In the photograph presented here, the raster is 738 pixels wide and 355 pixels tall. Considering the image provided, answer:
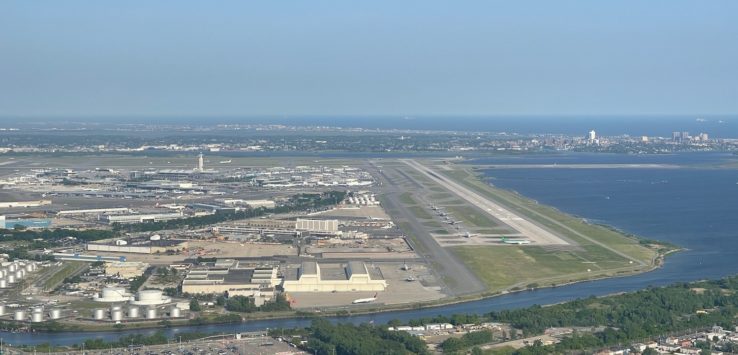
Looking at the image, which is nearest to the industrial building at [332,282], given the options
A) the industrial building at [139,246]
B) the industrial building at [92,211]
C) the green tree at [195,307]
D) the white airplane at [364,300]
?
the white airplane at [364,300]

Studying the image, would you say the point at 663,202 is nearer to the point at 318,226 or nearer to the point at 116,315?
the point at 318,226

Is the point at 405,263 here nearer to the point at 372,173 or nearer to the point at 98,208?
the point at 98,208

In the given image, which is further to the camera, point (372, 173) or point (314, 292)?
point (372, 173)

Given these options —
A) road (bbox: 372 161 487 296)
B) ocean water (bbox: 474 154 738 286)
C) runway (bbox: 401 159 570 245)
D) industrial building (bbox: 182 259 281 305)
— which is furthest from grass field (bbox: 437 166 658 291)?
industrial building (bbox: 182 259 281 305)

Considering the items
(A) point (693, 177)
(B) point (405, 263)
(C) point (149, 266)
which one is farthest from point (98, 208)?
(A) point (693, 177)

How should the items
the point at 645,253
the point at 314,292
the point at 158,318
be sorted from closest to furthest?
the point at 158,318
the point at 314,292
the point at 645,253

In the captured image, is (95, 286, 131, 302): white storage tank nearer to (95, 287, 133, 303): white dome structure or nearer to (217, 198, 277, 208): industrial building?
(95, 287, 133, 303): white dome structure

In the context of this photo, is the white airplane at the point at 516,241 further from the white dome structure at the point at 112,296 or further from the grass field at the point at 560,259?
the white dome structure at the point at 112,296
